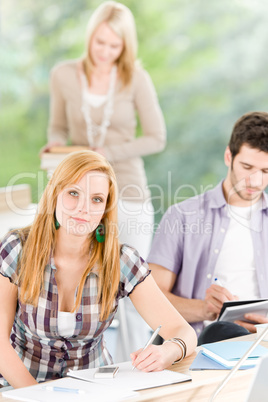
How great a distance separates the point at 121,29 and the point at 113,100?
0.35 m

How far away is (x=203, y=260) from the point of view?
2213mm

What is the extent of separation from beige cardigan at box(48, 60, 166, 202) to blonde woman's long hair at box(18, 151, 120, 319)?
136 cm

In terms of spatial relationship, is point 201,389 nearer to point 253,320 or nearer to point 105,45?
point 253,320

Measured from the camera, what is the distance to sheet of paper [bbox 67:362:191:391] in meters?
1.28

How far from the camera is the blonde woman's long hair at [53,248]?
5.33 feet

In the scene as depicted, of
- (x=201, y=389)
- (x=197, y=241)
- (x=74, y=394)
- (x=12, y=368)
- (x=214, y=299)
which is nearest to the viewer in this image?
(x=74, y=394)

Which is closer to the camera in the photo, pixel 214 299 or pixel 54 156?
pixel 214 299

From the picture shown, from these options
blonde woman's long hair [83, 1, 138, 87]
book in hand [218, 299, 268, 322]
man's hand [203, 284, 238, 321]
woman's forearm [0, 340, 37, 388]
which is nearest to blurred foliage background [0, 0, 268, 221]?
blonde woman's long hair [83, 1, 138, 87]

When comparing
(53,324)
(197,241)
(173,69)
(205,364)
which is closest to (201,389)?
(205,364)

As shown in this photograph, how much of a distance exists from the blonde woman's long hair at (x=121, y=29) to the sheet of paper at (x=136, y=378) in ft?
6.44

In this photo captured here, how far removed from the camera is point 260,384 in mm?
1043

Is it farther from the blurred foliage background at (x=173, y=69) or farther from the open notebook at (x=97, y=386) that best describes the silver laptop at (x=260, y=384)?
the blurred foliage background at (x=173, y=69)

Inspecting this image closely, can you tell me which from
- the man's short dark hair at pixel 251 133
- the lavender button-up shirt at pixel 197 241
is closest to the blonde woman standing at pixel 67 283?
the lavender button-up shirt at pixel 197 241

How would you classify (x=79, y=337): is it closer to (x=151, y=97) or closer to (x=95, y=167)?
(x=95, y=167)
